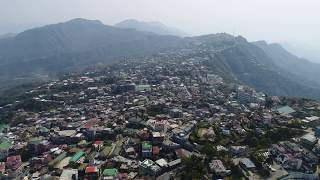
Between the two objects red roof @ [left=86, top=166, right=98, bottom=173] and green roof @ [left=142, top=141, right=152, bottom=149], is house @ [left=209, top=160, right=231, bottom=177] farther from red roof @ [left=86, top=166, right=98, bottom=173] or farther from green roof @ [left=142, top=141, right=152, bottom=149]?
red roof @ [left=86, top=166, right=98, bottom=173]

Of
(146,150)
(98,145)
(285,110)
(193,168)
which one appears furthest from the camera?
(285,110)

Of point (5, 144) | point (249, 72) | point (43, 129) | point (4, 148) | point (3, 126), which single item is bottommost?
point (249, 72)

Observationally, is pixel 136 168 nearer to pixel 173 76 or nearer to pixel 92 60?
pixel 173 76

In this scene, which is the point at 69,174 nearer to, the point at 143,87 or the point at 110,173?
the point at 110,173

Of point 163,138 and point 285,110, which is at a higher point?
point 163,138

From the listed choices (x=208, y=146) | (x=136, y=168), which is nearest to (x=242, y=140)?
(x=208, y=146)

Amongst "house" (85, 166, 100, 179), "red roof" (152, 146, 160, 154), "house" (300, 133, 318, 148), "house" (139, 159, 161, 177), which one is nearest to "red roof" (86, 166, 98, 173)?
"house" (85, 166, 100, 179)

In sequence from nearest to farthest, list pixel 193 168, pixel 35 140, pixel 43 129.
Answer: pixel 193 168
pixel 35 140
pixel 43 129

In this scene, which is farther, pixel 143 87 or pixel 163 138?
pixel 143 87

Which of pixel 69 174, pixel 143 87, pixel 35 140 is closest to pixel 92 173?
pixel 69 174

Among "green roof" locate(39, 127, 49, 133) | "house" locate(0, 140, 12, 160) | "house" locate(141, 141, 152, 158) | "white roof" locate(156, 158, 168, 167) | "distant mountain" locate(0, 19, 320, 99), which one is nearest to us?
"white roof" locate(156, 158, 168, 167)
